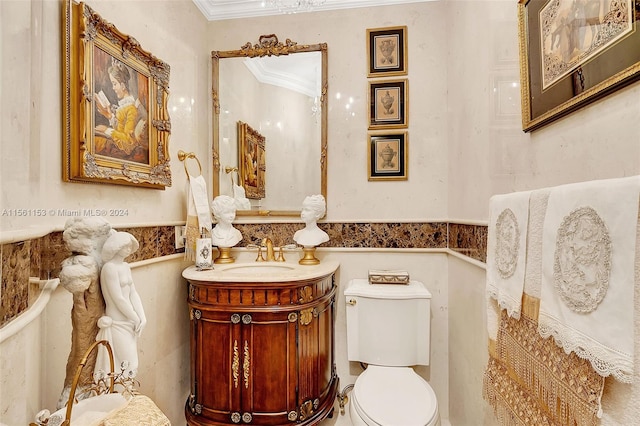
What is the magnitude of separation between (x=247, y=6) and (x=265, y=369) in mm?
2358

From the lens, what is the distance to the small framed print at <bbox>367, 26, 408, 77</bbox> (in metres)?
2.06

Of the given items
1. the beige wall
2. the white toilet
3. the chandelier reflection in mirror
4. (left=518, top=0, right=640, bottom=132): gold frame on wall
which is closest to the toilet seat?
the white toilet

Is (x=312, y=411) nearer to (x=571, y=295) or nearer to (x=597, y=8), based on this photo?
(x=571, y=295)

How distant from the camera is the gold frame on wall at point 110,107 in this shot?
3.78 ft

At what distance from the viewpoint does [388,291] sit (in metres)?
1.79

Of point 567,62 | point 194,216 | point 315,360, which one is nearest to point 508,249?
point 567,62

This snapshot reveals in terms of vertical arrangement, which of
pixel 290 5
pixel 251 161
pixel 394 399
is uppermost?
pixel 290 5

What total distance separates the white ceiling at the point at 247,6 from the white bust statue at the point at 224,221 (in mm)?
1335

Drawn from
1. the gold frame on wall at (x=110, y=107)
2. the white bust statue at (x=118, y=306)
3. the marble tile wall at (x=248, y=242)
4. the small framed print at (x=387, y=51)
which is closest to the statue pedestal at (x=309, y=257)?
the marble tile wall at (x=248, y=242)

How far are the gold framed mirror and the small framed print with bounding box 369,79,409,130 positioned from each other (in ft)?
1.09

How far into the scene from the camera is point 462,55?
170cm

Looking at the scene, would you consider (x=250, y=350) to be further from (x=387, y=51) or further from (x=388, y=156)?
(x=387, y=51)

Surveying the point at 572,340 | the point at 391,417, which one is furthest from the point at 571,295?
the point at 391,417

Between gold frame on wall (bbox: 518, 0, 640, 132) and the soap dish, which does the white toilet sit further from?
gold frame on wall (bbox: 518, 0, 640, 132)
